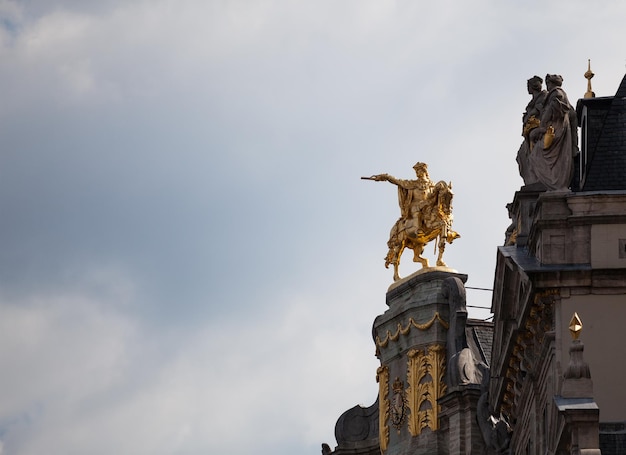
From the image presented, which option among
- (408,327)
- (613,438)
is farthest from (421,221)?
(613,438)

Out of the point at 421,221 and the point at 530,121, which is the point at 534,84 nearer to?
the point at 530,121

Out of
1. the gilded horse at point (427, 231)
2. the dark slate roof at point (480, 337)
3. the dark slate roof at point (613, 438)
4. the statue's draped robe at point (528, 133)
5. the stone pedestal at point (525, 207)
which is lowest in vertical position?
the dark slate roof at point (613, 438)

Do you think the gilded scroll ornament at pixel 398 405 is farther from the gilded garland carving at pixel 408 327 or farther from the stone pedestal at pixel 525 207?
the stone pedestal at pixel 525 207

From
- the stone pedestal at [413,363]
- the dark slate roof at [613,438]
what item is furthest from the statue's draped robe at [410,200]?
the dark slate roof at [613,438]

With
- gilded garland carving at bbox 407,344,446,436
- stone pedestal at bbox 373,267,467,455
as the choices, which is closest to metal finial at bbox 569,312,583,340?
A: stone pedestal at bbox 373,267,467,455

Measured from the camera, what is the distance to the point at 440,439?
89.4 m

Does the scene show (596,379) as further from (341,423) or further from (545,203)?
(341,423)

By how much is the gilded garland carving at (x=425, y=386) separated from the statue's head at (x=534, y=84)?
62.7 ft

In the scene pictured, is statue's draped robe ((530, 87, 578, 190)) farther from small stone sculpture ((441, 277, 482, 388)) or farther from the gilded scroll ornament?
the gilded scroll ornament

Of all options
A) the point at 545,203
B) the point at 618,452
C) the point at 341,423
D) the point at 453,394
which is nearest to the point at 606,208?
the point at 545,203

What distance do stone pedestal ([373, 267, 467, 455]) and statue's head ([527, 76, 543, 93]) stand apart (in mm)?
19077

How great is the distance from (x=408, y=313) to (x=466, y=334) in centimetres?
207

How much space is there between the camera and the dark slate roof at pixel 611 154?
69.9m

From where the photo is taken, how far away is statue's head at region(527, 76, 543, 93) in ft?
238
